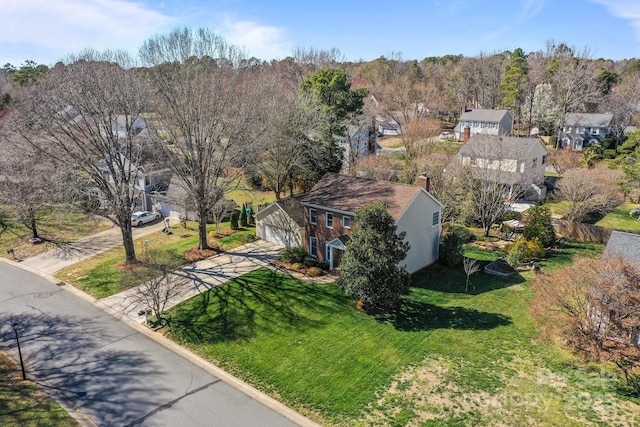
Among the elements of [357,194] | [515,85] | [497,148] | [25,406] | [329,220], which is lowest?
[25,406]

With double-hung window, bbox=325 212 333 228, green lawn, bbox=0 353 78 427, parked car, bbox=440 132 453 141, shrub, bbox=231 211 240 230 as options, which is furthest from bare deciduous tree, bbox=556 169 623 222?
parked car, bbox=440 132 453 141

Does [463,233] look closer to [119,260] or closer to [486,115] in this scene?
[119,260]

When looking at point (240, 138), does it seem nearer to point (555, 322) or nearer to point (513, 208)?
point (555, 322)

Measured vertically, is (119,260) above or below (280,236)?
below

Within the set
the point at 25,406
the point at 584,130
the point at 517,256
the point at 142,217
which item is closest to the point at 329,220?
the point at 517,256

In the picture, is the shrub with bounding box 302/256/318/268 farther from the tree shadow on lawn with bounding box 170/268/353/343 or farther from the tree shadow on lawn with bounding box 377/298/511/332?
the tree shadow on lawn with bounding box 377/298/511/332

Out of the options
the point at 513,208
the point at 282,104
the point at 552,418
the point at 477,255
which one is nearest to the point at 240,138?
the point at 282,104
